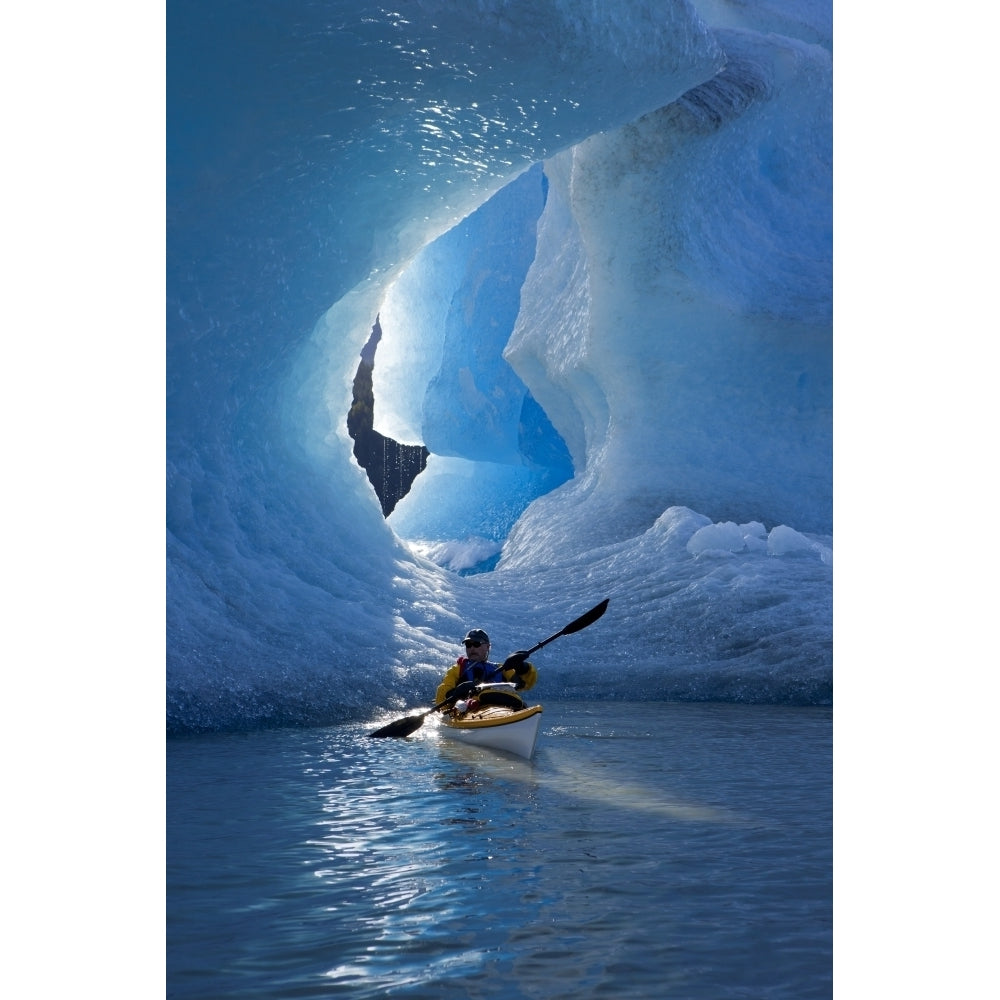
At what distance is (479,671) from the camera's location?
5695 millimetres

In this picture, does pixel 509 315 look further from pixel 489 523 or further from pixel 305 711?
pixel 305 711

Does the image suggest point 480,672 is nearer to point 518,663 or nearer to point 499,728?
point 518,663

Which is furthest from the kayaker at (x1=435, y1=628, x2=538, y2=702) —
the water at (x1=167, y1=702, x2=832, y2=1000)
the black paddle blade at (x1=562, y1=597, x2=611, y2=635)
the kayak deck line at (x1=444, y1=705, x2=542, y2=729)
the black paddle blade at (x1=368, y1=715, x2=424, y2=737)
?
the water at (x1=167, y1=702, x2=832, y2=1000)

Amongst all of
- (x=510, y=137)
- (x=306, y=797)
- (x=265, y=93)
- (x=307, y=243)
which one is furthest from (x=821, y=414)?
(x=306, y=797)

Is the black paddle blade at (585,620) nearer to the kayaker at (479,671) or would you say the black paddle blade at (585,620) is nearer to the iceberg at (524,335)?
the kayaker at (479,671)

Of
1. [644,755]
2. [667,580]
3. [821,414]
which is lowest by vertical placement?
[644,755]

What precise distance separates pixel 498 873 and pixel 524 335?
1041cm

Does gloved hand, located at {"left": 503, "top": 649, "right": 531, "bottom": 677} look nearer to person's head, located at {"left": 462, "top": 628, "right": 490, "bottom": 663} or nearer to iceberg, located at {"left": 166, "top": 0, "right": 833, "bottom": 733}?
person's head, located at {"left": 462, "top": 628, "right": 490, "bottom": 663}

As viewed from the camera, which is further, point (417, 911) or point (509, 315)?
point (509, 315)

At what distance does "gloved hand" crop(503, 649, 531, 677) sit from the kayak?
0.25 metres

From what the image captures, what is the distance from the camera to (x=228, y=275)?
660 cm

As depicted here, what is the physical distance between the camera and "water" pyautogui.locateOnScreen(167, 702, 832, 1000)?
2254 millimetres

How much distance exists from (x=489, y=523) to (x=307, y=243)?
9.57 meters

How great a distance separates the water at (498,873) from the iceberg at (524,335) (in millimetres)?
1765
